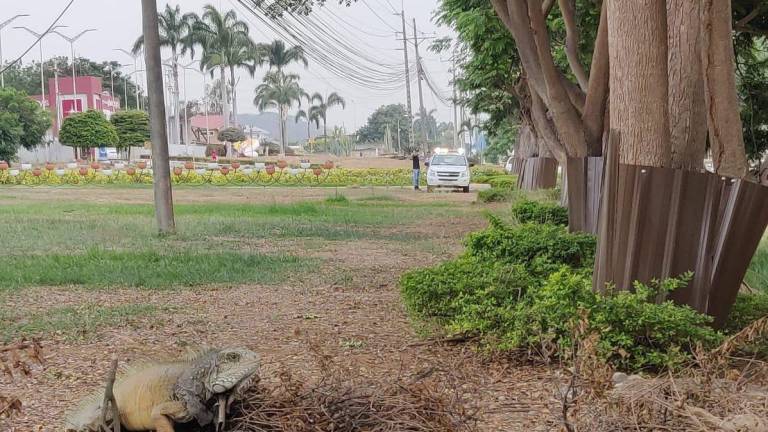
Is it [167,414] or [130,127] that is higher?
[167,414]

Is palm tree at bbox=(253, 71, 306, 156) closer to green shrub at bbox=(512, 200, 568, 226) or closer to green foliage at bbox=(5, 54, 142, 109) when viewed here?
green foliage at bbox=(5, 54, 142, 109)

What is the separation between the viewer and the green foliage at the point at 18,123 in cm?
5025

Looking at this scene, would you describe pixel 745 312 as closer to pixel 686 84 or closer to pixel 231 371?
pixel 686 84

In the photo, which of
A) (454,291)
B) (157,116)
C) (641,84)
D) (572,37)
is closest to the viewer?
(641,84)

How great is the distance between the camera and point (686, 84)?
20.6 ft

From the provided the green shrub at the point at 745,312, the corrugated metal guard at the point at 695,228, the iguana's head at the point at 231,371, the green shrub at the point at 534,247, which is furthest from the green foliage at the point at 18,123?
the iguana's head at the point at 231,371

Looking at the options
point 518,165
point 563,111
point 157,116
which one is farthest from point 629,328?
point 518,165

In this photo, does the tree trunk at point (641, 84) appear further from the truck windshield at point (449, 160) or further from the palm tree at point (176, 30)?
the palm tree at point (176, 30)

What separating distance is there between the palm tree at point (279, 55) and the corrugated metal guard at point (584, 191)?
6804 centimetres

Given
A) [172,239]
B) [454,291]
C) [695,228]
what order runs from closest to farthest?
1. [695,228]
2. [454,291]
3. [172,239]

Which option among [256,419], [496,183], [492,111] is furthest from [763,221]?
[496,183]

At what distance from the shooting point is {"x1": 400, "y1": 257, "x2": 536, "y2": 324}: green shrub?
5816 millimetres

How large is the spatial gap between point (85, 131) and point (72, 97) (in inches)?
731

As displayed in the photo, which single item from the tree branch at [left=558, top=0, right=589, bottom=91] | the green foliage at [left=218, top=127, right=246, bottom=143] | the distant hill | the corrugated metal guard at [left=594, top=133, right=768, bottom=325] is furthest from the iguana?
the distant hill
